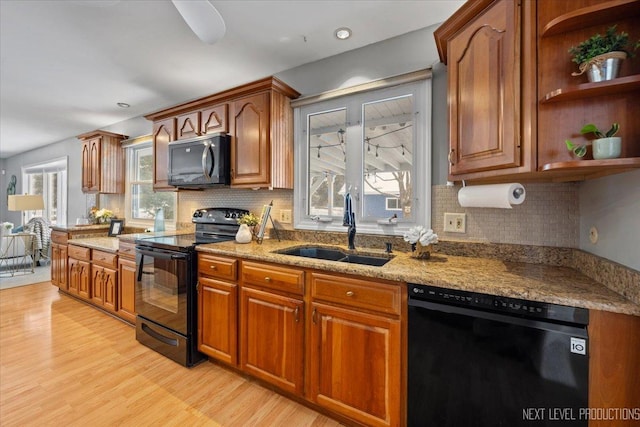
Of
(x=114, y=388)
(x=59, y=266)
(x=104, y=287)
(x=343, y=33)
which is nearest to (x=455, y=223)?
(x=343, y=33)

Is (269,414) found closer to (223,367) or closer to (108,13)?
(223,367)

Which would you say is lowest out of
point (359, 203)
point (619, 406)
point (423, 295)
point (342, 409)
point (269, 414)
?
point (269, 414)

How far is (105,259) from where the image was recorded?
120 inches

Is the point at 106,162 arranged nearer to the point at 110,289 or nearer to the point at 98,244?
the point at 98,244

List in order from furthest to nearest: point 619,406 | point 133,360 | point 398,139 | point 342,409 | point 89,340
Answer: point 89,340 < point 133,360 < point 398,139 < point 342,409 < point 619,406

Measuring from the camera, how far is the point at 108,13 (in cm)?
183

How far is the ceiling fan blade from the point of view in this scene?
1307mm

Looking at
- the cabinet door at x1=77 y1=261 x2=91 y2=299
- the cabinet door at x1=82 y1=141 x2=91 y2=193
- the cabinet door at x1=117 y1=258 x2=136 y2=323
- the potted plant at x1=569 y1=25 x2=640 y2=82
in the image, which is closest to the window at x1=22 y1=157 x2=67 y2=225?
the cabinet door at x1=82 y1=141 x2=91 y2=193

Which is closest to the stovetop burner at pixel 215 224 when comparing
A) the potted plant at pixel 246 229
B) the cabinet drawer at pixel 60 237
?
the potted plant at pixel 246 229

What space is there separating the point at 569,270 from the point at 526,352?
2.12ft

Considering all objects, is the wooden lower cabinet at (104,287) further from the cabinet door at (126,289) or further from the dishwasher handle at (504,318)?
the dishwasher handle at (504,318)

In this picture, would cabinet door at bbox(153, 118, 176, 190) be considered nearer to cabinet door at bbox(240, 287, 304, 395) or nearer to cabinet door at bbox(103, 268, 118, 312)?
cabinet door at bbox(103, 268, 118, 312)

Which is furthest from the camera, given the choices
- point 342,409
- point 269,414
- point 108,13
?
point 108,13

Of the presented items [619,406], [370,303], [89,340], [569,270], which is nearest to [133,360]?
[89,340]
